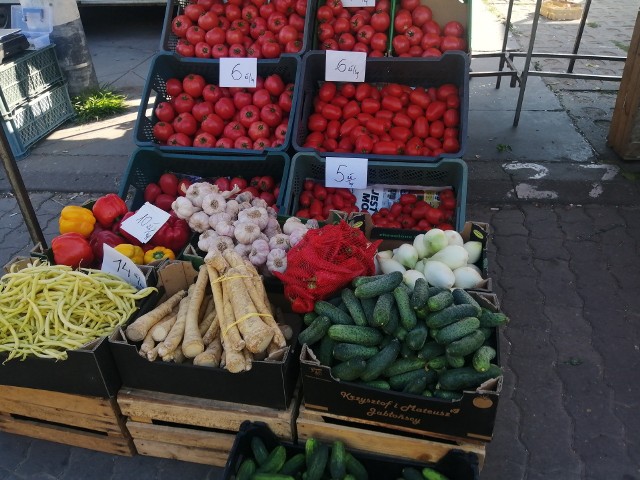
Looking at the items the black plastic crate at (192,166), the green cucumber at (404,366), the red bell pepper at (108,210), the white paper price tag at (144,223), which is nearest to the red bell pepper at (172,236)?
the white paper price tag at (144,223)

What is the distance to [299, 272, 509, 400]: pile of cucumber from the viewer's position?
2.13m

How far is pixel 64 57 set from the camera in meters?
6.75

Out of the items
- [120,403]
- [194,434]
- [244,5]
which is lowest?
[194,434]

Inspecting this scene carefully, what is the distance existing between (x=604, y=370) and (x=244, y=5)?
3.87 metres

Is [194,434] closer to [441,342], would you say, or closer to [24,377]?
[24,377]

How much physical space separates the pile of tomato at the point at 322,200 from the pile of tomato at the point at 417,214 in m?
0.23

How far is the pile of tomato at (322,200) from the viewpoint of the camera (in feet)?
12.4

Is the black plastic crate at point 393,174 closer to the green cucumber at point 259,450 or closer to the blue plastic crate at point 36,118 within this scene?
the green cucumber at point 259,450

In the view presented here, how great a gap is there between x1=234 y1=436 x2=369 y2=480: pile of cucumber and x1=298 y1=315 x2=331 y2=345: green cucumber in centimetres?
43

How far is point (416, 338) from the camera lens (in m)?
2.17

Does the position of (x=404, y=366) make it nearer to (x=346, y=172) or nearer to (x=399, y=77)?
(x=346, y=172)

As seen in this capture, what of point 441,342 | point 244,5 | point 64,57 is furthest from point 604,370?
point 64,57

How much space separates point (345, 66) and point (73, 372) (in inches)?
112

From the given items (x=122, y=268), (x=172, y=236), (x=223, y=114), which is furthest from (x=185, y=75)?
(x=122, y=268)
